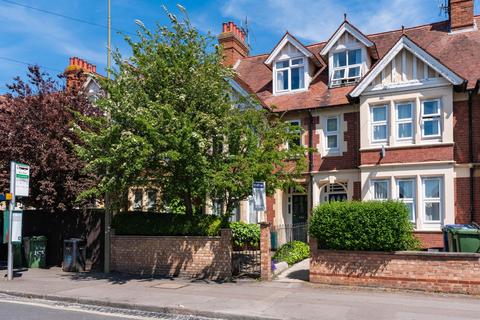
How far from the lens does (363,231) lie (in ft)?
38.9

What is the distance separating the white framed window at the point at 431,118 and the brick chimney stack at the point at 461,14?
501cm

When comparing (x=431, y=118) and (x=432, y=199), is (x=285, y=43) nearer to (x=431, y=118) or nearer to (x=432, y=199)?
(x=431, y=118)

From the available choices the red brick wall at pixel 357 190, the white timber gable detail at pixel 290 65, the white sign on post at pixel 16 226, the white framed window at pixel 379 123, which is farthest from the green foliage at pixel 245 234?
the white sign on post at pixel 16 226

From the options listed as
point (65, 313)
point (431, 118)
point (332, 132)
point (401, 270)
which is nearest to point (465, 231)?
point (401, 270)

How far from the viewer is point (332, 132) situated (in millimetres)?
19672

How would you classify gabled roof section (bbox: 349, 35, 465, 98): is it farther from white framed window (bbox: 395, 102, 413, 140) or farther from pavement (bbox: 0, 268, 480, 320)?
pavement (bbox: 0, 268, 480, 320)

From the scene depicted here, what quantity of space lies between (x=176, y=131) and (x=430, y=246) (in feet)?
33.9

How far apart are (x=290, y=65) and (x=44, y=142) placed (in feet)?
37.3

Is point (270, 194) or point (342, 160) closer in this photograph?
point (270, 194)

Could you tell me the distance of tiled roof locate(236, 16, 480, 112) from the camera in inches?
728

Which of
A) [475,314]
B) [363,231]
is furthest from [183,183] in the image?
[475,314]

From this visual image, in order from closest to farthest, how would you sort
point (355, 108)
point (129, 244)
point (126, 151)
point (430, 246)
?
1. point (126, 151)
2. point (129, 244)
3. point (430, 246)
4. point (355, 108)

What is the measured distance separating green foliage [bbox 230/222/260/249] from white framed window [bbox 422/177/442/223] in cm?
626

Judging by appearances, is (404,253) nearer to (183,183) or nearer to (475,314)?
(475,314)
